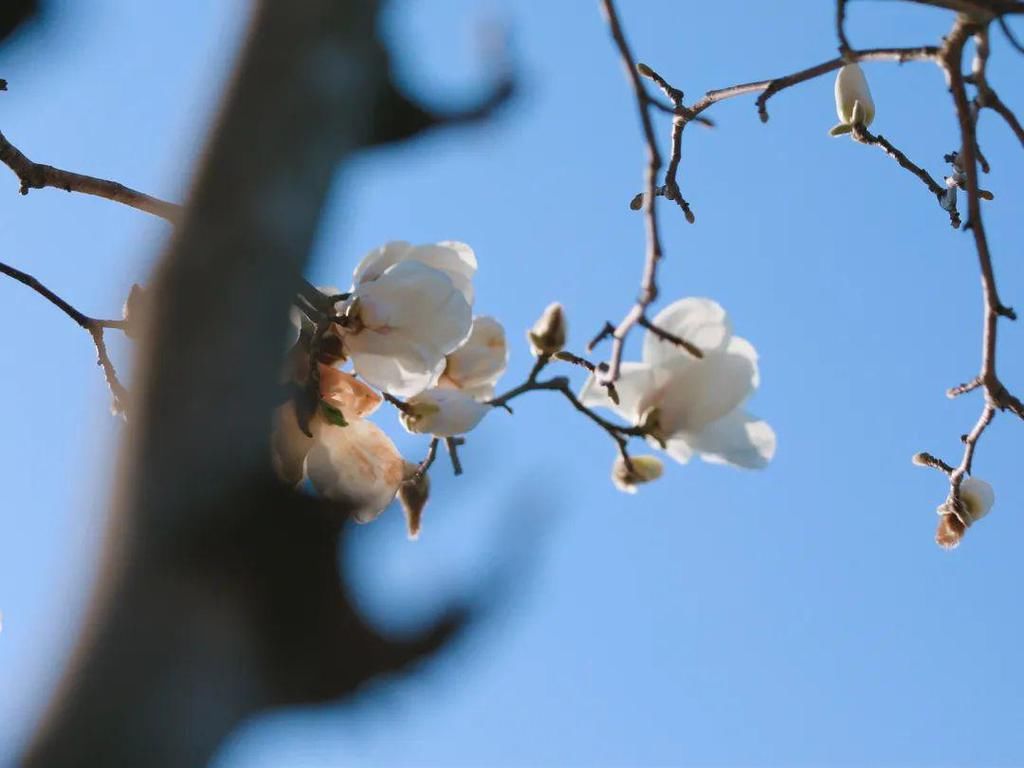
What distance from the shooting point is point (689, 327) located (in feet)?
2.81

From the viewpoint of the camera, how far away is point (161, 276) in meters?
0.32

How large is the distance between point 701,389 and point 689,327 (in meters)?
0.05

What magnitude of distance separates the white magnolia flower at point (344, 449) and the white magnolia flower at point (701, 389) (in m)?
0.19

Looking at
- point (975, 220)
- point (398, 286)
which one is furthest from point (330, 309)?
point (975, 220)

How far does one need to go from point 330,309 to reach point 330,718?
22.0 inches

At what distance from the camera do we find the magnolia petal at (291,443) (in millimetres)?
775

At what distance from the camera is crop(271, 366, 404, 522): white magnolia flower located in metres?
0.80

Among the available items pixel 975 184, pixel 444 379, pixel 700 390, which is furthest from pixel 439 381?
pixel 975 184

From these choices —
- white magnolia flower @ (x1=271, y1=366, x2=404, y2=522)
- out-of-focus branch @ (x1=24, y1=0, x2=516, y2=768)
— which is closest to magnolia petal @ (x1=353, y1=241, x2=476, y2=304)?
white magnolia flower @ (x1=271, y1=366, x2=404, y2=522)

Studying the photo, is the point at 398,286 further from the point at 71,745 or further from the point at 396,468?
the point at 71,745

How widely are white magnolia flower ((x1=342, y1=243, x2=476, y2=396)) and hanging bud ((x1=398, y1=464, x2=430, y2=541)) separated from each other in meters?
0.07

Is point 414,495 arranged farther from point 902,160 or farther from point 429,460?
point 902,160

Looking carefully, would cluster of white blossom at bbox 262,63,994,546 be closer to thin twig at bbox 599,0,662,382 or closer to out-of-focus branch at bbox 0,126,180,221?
thin twig at bbox 599,0,662,382

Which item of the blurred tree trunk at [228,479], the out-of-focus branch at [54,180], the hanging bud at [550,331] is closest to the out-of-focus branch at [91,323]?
the out-of-focus branch at [54,180]
